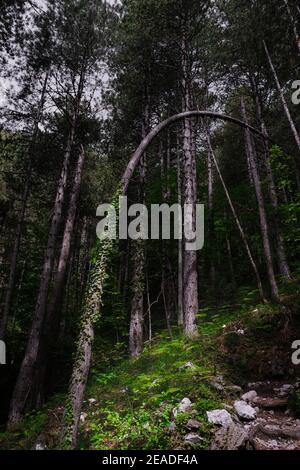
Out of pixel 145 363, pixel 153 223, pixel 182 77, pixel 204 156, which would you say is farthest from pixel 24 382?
pixel 204 156

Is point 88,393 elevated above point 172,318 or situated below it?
below

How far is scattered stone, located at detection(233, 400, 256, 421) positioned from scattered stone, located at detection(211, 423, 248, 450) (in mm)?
665

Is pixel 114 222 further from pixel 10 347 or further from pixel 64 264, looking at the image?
pixel 10 347

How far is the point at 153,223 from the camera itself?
1639 cm

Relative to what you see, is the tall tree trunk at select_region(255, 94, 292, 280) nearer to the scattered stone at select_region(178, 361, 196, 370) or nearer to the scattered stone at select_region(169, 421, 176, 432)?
the scattered stone at select_region(178, 361, 196, 370)

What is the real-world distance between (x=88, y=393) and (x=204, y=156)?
17.5m

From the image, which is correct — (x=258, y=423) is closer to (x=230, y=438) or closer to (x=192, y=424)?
(x=230, y=438)

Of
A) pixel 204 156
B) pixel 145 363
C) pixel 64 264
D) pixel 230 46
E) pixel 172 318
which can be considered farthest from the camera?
pixel 204 156

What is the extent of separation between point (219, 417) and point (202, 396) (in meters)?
0.83

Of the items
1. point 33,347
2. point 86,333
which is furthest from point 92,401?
point 86,333

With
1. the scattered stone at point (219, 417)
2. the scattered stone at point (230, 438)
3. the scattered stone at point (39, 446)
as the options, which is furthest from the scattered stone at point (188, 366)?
the scattered stone at point (39, 446)

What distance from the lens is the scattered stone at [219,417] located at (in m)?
4.58

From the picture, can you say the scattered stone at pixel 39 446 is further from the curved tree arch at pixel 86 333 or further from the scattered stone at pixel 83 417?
the curved tree arch at pixel 86 333
